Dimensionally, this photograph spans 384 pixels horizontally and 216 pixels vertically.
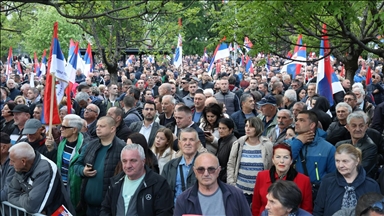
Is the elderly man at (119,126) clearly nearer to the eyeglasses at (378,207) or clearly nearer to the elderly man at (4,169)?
the elderly man at (4,169)

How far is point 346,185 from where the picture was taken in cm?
562

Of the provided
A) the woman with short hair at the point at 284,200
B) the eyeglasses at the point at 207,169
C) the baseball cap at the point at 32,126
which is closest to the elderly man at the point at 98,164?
the baseball cap at the point at 32,126

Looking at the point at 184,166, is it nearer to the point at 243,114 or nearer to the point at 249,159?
the point at 249,159

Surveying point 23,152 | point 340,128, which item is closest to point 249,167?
point 340,128

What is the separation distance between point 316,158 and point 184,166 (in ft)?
5.03

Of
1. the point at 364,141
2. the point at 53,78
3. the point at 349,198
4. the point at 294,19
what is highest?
the point at 294,19

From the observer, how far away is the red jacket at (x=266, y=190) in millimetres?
5879

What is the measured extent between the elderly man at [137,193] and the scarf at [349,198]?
1.72 metres

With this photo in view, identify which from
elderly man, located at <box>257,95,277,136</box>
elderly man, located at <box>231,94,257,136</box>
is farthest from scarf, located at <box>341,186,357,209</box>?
elderly man, located at <box>231,94,257,136</box>

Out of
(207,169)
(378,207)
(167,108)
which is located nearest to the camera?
(378,207)

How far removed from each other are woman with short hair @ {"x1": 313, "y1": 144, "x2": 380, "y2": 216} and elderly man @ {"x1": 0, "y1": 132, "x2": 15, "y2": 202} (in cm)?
346

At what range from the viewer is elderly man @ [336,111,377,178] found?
709 cm

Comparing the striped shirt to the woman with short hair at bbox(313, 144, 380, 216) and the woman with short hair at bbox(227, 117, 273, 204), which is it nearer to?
Answer: the woman with short hair at bbox(227, 117, 273, 204)

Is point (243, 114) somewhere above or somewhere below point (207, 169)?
above
